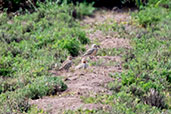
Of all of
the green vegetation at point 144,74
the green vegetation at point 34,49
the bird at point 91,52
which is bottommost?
the green vegetation at point 144,74

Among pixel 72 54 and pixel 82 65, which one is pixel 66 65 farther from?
pixel 72 54

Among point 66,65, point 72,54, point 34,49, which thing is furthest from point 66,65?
point 34,49

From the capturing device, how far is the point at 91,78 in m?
7.04

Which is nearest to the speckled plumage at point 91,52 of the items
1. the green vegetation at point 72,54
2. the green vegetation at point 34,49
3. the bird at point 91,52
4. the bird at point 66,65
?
the bird at point 91,52

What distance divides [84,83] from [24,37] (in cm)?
313

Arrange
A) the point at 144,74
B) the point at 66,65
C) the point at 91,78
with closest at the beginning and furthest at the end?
the point at 91,78
the point at 144,74
the point at 66,65

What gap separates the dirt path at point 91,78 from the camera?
19.2 feet

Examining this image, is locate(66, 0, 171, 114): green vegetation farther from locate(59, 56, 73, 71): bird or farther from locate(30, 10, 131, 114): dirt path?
locate(59, 56, 73, 71): bird

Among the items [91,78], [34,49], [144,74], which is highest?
[34,49]

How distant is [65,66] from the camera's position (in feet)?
25.1

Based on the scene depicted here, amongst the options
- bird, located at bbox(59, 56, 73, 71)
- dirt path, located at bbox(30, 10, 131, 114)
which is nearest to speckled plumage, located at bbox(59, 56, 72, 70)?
bird, located at bbox(59, 56, 73, 71)

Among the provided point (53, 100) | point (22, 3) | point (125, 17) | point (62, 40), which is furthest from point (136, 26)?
point (53, 100)

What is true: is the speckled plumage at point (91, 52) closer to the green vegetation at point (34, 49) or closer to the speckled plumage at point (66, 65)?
the green vegetation at point (34, 49)

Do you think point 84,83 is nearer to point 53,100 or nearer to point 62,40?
point 53,100
